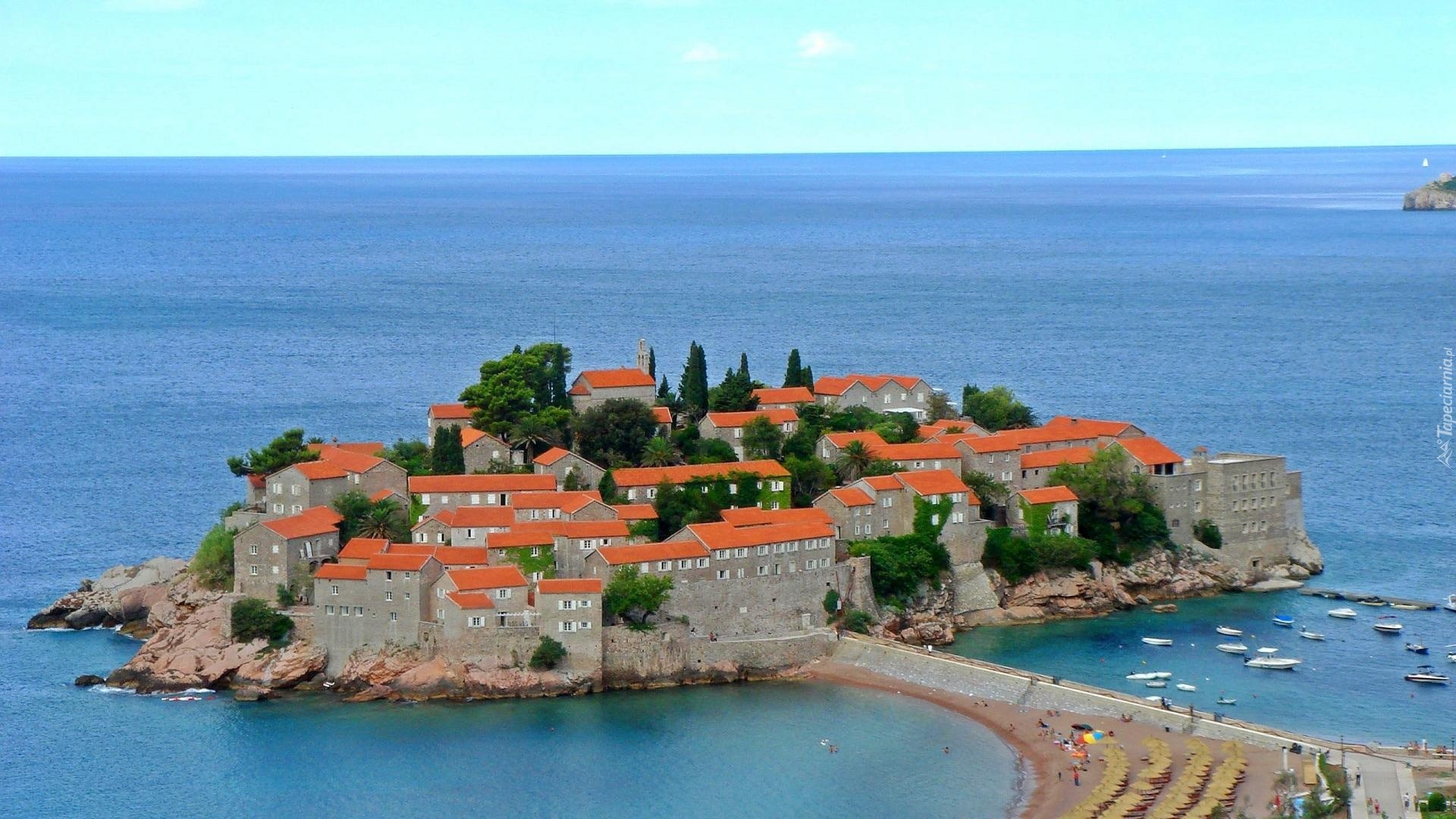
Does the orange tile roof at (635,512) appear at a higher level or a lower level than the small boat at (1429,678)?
higher

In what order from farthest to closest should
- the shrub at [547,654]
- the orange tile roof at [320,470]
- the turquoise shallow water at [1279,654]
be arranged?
1. the orange tile roof at [320,470]
2. the shrub at [547,654]
3. the turquoise shallow water at [1279,654]

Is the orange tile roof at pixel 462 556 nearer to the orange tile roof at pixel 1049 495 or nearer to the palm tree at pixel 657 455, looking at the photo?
the palm tree at pixel 657 455

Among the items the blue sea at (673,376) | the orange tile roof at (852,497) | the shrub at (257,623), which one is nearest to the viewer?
the blue sea at (673,376)

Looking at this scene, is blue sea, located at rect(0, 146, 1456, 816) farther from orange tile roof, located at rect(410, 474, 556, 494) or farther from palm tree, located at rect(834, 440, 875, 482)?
orange tile roof, located at rect(410, 474, 556, 494)

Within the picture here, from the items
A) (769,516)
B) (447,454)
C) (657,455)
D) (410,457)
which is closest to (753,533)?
(769,516)

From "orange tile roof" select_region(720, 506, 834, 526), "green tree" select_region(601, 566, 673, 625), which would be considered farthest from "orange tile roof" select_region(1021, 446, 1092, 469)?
"green tree" select_region(601, 566, 673, 625)

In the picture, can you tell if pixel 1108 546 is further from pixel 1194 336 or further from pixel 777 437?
pixel 1194 336

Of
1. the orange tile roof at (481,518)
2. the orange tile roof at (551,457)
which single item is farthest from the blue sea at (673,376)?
the orange tile roof at (551,457)

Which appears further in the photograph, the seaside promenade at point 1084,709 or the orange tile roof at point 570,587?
the orange tile roof at point 570,587
